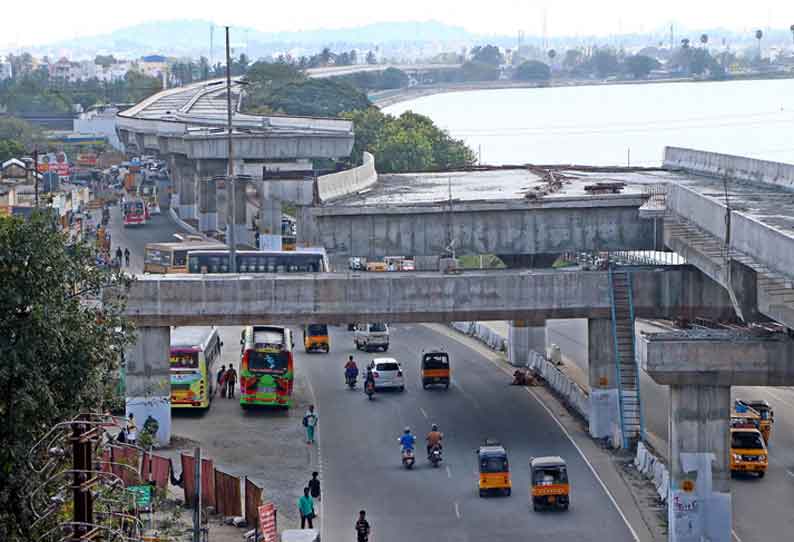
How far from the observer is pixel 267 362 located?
50.3 meters

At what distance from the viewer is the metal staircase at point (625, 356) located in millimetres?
45125

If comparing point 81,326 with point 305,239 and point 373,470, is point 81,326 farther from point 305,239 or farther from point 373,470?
point 305,239

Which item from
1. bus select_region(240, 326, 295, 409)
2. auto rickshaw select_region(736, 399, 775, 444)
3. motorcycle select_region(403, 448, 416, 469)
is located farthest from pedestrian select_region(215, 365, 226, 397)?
auto rickshaw select_region(736, 399, 775, 444)

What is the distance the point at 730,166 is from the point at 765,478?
2422 centimetres

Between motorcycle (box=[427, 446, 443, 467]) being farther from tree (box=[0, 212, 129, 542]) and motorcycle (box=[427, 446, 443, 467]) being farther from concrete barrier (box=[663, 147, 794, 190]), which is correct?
tree (box=[0, 212, 129, 542])

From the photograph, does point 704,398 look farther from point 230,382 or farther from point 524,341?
point 524,341

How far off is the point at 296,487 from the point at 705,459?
1031cm

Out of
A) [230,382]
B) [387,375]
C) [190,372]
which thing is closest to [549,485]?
[190,372]

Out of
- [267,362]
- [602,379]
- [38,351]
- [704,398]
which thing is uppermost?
[38,351]

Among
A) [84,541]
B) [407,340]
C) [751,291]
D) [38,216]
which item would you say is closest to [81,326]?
[38,216]

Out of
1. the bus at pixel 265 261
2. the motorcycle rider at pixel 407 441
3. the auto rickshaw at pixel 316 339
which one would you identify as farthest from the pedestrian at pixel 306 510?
the auto rickshaw at pixel 316 339

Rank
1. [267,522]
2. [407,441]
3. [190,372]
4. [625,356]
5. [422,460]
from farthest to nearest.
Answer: [190,372] → [625,356] → [422,460] → [407,441] → [267,522]

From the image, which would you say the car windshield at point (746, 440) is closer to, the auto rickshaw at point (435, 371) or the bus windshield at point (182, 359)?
the auto rickshaw at point (435, 371)

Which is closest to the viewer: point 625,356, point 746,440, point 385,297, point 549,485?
point 549,485
